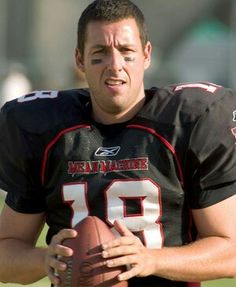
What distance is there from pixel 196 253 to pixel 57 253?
1.59ft

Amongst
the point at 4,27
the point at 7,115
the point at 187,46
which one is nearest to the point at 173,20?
the point at 187,46

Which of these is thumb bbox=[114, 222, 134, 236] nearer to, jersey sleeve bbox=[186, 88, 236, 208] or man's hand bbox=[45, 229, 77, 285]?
man's hand bbox=[45, 229, 77, 285]

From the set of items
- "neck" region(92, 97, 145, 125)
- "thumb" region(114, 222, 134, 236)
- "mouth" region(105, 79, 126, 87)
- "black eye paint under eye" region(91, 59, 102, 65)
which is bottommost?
"thumb" region(114, 222, 134, 236)

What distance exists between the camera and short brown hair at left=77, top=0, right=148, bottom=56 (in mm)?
3797

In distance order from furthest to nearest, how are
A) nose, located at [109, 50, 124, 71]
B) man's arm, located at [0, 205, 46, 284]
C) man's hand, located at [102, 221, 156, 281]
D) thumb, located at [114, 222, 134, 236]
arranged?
1. man's arm, located at [0, 205, 46, 284]
2. nose, located at [109, 50, 124, 71]
3. thumb, located at [114, 222, 134, 236]
4. man's hand, located at [102, 221, 156, 281]

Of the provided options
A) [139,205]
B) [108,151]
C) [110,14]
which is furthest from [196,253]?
[110,14]

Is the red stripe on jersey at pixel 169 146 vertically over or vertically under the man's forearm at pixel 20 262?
over

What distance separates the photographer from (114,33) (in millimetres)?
3758

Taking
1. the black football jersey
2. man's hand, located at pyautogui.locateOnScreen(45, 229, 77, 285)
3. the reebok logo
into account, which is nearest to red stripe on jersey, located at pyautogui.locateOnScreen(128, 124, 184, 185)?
the black football jersey

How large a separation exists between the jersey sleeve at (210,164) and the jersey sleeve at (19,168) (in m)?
0.58

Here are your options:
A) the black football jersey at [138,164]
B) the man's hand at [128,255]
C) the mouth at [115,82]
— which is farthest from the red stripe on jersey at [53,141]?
the man's hand at [128,255]

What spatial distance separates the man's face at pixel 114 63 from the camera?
3740 mm

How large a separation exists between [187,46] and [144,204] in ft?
42.2

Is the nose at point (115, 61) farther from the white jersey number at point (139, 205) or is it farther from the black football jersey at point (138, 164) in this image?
the white jersey number at point (139, 205)
